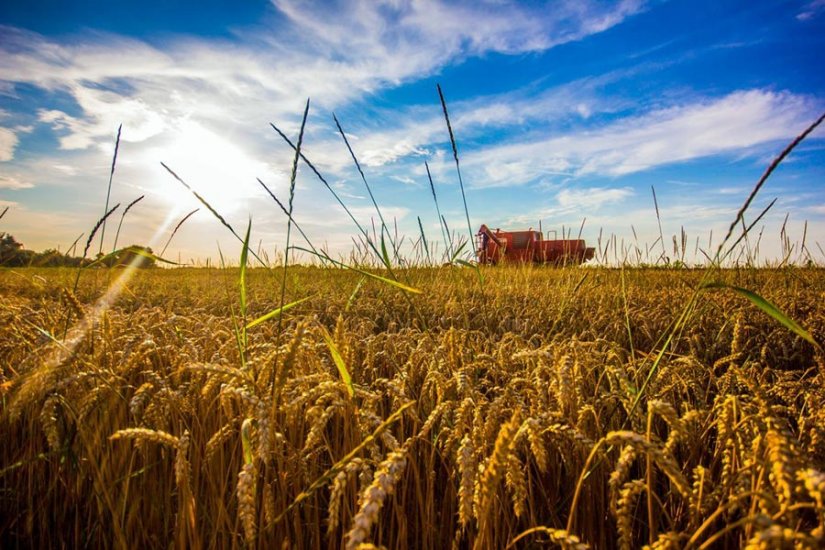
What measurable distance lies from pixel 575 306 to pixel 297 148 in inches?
118

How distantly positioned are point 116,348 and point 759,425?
2.46 meters

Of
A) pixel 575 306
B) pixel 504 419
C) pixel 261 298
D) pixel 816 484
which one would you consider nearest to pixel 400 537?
pixel 504 419

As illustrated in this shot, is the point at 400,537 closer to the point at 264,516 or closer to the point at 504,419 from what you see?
the point at 264,516

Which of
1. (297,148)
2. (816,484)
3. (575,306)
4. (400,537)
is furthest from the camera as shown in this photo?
(575,306)

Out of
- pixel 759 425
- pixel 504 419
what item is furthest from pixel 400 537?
pixel 759 425

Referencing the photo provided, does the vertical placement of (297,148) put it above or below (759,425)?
above

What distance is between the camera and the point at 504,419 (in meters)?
1.44

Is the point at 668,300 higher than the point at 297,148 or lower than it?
lower

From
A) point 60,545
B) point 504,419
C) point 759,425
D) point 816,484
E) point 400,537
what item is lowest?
point 60,545

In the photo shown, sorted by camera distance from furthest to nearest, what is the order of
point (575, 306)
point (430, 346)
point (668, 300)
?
point (668, 300), point (575, 306), point (430, 346)

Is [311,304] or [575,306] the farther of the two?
[311,304]

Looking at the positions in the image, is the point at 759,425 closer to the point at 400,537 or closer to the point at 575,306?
the point at 400,537

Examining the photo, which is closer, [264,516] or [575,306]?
[264,516]

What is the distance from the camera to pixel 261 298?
14.4ft
